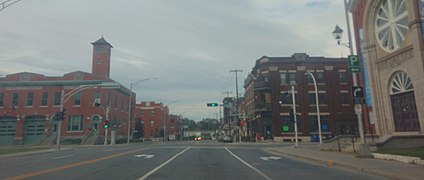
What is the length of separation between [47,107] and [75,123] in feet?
18.7

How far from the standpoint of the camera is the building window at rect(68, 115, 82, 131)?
58.3 m

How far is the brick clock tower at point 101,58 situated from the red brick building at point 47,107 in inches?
143

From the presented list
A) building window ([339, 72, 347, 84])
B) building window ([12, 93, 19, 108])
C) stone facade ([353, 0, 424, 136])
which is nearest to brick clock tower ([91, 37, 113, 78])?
building window ([12, 93, 19, 108])

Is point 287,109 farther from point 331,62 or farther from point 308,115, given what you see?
point 331,62

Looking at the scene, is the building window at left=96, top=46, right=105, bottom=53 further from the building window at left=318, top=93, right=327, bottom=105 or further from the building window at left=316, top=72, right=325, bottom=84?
the building window at left=318, top=93, right=327, bottom=105

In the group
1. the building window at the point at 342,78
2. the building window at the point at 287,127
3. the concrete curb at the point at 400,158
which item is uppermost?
the building window at the point at 342,78

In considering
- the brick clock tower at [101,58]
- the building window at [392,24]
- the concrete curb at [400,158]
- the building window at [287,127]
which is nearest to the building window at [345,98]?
the building window at [287,127]

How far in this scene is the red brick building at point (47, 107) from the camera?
190ft

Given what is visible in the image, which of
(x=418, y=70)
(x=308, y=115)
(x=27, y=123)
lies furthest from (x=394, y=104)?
(x=27, y=123)

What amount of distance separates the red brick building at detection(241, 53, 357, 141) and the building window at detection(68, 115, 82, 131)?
3012 cm

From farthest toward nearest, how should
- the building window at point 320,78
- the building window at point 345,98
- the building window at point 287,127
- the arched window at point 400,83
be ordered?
the building window at point 320,78 < the building window at point 345,98 < the building window at point 287,127 < the arched window at point 400,83

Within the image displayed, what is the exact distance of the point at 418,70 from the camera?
21.3 metres

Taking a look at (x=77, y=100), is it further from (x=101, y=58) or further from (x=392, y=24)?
(x=392, y=24)

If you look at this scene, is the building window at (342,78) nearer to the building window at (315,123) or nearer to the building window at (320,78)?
the building window at (320,78)
